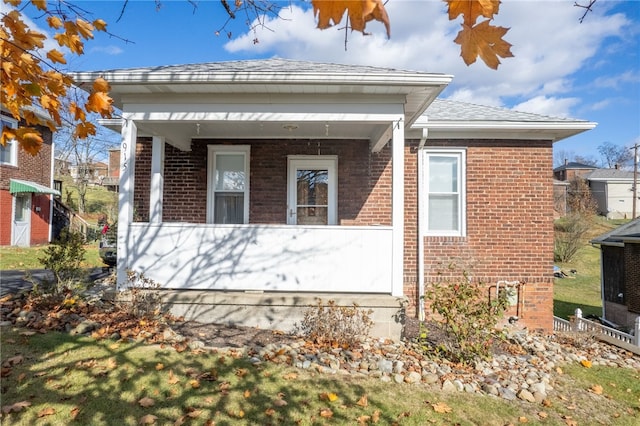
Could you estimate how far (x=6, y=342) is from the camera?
4.33 meters

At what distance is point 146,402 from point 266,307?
253cm

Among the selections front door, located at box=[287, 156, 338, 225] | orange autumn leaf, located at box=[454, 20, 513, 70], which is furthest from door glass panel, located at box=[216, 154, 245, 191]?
orange autumn leaf, located at box=[454, 20, 513, 70]

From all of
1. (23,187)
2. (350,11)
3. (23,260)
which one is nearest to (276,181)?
(350,11)

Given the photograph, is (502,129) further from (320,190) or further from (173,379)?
(173,379)

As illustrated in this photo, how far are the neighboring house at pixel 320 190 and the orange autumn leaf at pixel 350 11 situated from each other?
430cm

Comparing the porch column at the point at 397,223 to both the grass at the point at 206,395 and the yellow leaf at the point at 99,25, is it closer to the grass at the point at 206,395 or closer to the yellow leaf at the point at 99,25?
the grass at the point at 206,395

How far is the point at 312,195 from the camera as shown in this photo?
7.95 m

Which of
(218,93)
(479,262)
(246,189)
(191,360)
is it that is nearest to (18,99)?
(191,360)

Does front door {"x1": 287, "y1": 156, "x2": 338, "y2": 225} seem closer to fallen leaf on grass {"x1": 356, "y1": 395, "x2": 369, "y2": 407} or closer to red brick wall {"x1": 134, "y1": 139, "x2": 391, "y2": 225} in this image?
red brick wall {"x1": 134, "y1": 139, "x2": 391, "y2": 225}

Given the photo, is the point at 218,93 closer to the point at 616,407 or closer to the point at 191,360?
the point at 191,360

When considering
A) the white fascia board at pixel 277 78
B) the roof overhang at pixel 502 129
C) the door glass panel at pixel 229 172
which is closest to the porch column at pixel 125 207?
the white fascia board at pixel 277 78

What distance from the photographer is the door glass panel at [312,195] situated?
794cm

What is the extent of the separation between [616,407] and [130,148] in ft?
24.9

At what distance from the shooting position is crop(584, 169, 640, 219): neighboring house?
4647cm
